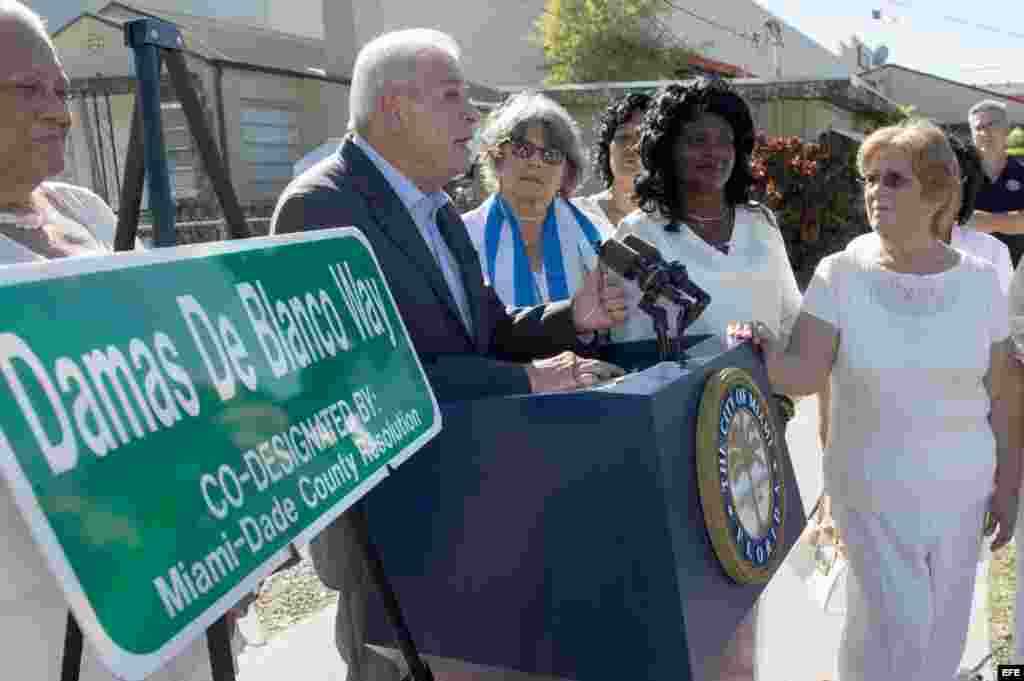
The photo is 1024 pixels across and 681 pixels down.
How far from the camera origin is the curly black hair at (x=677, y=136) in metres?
2.38

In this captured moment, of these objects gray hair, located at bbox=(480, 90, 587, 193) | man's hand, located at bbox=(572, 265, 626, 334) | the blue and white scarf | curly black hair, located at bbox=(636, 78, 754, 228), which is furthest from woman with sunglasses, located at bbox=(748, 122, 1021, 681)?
gray hair, located at bbox=(480, 90, 587, 193)

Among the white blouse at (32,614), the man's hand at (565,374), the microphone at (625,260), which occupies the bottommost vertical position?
the white blouse at (32,614)

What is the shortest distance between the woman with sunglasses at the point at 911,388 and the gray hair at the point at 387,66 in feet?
3.59

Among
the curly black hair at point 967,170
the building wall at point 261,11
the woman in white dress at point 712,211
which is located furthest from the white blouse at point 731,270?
the building wall at point 261,11

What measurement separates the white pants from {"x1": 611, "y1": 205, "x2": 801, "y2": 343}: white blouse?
617mm

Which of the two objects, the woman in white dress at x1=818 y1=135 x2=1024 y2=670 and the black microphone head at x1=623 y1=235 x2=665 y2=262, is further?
the woman in white dress at x1=818 y1=135 x2=1024 y2=670

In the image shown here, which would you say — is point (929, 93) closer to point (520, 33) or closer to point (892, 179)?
point (520, 33)

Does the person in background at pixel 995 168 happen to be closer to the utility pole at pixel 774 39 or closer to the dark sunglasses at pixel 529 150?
the dark sunglasses at pixel 529 150

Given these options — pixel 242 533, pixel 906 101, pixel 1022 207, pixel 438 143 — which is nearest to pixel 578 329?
pixel 438 143

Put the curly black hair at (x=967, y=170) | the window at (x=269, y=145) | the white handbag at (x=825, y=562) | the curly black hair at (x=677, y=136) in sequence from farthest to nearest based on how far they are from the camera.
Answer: the window at (x=269, y=145), the curly black hair at (x=967, y=170), the white handbag at (x=825, y=562), the curly black hair at (x=677, y=136)

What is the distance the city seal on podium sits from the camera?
1.40 metres

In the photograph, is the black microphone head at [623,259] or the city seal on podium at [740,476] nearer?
the city seal on podium at [740,476]

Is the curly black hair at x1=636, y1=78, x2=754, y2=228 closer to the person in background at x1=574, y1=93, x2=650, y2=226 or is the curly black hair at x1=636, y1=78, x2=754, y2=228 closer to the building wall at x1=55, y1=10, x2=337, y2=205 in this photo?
the person in background at x1=574, y1=93, x2=650, y2=226

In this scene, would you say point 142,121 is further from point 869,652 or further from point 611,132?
point 611,132
